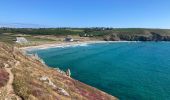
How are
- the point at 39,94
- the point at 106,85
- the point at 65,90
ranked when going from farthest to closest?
the point at 106,85, the point at 65,90, the point at 39,94

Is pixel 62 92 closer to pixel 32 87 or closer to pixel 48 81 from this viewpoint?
pixel 48 81

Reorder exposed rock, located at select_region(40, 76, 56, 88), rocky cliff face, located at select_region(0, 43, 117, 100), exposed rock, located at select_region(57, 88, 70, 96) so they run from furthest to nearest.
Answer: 1. exposed rock, located at select_region(40, 76, 56, 88)
2. exposed rock, located at select_region(57, 88, 70, 96)
3. rocky cliff face, located at select_region(0, 43, 117, 100)

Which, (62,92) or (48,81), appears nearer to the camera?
(62,92)

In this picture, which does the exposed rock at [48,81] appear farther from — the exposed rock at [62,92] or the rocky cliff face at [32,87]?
the exposed rock at [62,92]

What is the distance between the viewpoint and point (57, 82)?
61188 mm

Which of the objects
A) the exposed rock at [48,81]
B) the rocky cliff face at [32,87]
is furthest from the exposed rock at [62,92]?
the exposed rock at [48,81]

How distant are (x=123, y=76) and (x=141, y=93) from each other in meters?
25.7

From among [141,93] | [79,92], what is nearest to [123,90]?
[141,93]

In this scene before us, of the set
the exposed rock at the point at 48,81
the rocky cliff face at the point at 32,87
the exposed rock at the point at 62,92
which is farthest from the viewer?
the exposed rock at the point at 48,81

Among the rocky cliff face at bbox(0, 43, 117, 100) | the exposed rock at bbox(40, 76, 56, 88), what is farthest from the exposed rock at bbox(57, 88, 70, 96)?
the exposed rock at bbox(40, 76, 56, 88)

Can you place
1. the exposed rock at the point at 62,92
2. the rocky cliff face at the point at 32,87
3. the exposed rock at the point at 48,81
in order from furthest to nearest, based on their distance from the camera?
the exposed rock at the point at 48,81 → the exposed rock at the point at 62,92 → the rocky cliff face at the point at 32,87

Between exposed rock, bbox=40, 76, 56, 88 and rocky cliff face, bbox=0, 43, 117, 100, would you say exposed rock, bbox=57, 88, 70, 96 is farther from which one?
exposed rock, bbox=40, 76, 56, 88

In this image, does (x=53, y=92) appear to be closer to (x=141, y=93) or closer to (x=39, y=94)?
(x=39, y=94)

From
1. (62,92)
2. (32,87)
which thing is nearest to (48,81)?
(62,92)
